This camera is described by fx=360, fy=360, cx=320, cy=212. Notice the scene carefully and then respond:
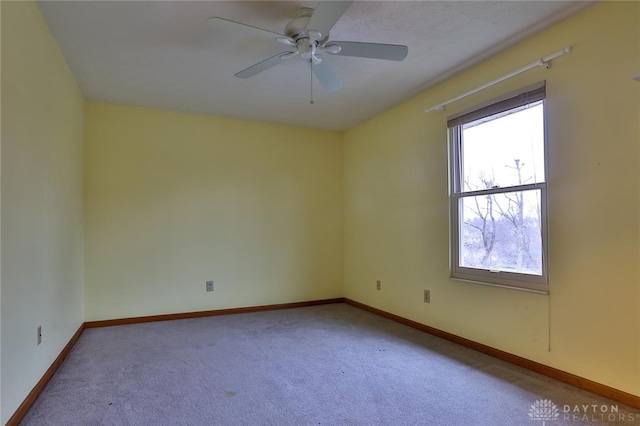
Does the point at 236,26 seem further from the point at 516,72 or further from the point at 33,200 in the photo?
the point at 516,72

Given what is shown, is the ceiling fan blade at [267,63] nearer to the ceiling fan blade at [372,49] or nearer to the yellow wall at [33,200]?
the ceiling fan blade at [372,49]

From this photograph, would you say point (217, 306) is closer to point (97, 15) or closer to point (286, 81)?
point (286, 81)

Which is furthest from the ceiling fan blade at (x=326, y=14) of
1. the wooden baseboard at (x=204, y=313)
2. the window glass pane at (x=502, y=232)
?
the wooden baseboard at (x=204, y=313)

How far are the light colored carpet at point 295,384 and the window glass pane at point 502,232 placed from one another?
75 cm

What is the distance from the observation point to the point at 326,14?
1.88 metres

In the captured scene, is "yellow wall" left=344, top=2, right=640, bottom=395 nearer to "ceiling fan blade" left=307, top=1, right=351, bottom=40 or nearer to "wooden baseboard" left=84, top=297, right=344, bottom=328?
"ceiling fan blade" left=307, top=1, right=351, bottom=40

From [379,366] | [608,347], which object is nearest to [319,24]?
[379,366]

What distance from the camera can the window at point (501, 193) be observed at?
2566 mm

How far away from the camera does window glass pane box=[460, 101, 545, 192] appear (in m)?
2.59

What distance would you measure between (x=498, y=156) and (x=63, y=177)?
11.4ft

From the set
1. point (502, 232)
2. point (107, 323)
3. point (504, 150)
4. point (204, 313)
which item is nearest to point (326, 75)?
point (504, 150)

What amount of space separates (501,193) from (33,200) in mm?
3238

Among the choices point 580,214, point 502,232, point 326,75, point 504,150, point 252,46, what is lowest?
point 502,232

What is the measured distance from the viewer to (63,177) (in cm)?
287
